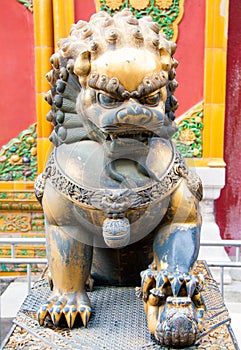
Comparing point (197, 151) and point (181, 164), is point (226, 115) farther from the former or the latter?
point (181, 164)

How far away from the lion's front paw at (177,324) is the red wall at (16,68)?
199cm

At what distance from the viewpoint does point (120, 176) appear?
89 centimetres

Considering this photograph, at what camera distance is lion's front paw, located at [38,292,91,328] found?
3.18 feet

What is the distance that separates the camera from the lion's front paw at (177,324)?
883mm

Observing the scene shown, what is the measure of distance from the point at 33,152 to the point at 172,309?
1986 millimetres

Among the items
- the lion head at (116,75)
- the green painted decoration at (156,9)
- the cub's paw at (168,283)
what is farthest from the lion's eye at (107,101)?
the green painted decoration at (156,9)

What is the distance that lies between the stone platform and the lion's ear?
21.9 inches

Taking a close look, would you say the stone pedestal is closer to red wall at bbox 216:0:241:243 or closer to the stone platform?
red wall at bbox 216:0:241:243

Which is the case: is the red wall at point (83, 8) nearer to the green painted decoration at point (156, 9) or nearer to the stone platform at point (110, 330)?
the green painted decoration at point (156, 9)

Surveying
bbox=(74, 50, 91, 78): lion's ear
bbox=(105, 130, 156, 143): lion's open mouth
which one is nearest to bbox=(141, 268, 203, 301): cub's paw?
bbox=(105, 130, 156, 143): lion's open mouth

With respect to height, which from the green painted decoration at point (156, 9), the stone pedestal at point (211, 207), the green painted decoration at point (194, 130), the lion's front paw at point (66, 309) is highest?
the green painted decoration at point (156, 9)

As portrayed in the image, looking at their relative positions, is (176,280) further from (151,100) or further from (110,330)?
(151,100)

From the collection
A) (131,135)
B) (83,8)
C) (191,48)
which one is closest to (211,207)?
(191,48)

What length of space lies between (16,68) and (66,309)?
1.97 metres
